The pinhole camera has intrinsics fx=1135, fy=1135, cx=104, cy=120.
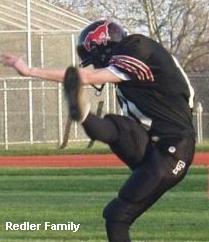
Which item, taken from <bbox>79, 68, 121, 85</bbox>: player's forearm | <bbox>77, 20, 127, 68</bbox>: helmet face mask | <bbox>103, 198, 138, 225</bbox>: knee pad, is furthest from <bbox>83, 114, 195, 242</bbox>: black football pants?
<bbox>77, 20, 127, 68</bbox>: helmet face mask

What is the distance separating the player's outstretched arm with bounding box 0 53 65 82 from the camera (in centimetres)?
691

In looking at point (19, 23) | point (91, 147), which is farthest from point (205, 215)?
point (19, 23)

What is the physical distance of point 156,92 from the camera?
735cm

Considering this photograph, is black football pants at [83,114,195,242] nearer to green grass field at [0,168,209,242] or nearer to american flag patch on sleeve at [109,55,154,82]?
american flag patch on sleeve at [109,55,154,82]

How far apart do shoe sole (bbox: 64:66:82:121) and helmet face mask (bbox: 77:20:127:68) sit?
740 mm

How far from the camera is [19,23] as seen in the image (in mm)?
38500

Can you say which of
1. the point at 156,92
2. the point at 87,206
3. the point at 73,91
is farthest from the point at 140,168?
the point at 87,206

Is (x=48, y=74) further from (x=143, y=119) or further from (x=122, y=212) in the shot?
(x=122, y=212)

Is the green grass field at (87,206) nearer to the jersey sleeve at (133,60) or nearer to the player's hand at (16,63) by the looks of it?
the jersey sleeve at (133,60)

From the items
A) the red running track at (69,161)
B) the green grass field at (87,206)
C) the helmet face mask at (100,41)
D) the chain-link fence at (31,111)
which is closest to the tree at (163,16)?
the chain-link fence at (31,111)

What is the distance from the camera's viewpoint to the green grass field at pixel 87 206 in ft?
37.9

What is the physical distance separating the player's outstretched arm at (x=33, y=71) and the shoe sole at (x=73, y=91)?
0.10m

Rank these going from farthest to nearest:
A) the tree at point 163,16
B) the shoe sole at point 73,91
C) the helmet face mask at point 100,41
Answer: the tree at point 163,16 < the helmet face mask at point 100,41 < the shoe sole at point 73,91

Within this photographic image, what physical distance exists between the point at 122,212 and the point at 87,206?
7365 mm
